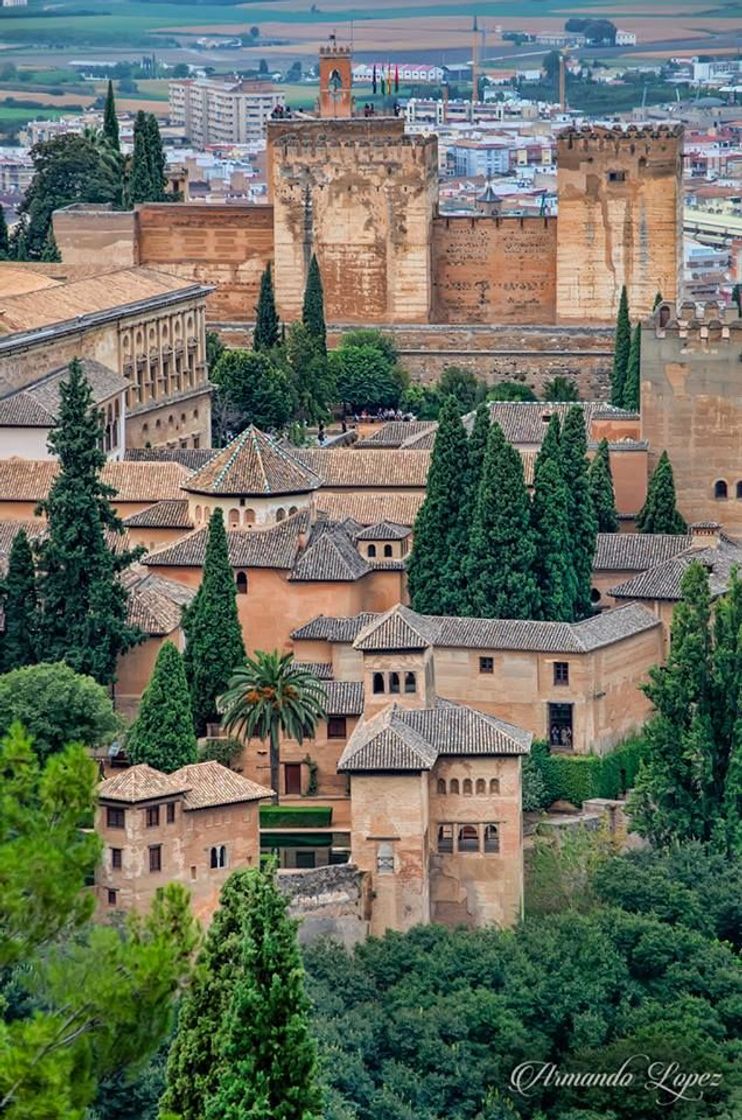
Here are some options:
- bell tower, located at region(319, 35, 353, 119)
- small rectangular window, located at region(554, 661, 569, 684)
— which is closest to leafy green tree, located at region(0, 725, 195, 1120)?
small rectangular window, located at region(554, 661, 569, 684)

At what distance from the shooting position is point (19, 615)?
151 ft

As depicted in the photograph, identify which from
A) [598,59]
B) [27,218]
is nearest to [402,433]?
[27,218]

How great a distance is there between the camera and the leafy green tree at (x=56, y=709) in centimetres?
4303

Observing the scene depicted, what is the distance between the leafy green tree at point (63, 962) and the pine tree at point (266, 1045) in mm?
4806

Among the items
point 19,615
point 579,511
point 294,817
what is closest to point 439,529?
point 579,511

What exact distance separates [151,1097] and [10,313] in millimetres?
26414

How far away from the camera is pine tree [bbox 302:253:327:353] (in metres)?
69.9

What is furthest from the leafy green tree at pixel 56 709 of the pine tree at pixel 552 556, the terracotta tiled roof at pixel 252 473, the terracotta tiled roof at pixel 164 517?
the terracotta tiled roof at pixel 164 517

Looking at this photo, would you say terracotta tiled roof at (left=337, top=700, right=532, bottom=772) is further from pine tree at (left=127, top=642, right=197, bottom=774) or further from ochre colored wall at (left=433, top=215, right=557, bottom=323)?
ochre colored wall at (left=433, top=215, right=557, bottom=323)

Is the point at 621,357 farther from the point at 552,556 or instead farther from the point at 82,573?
the point at 82,573

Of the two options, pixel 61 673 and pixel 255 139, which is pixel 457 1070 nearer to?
pixel 61 673

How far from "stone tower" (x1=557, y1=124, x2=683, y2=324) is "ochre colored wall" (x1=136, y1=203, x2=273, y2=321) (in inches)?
231

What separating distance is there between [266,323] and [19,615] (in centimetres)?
2518

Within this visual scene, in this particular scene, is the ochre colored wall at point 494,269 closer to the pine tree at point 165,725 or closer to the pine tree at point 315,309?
the pine tree at point 315,309
